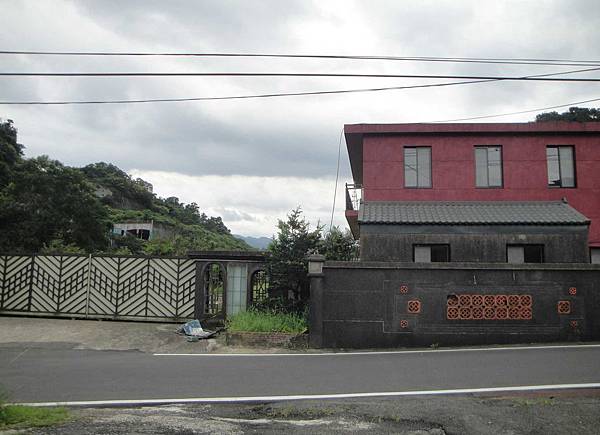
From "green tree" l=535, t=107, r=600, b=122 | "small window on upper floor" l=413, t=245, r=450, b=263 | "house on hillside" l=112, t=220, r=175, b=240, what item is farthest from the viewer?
"house on hillside" l=112, t=220, r=175, b=240

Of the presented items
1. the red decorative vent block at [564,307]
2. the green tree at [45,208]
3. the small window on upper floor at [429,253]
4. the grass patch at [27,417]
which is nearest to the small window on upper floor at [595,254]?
the small window on upper floor at [429,253]

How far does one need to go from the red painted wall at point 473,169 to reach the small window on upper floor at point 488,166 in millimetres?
185

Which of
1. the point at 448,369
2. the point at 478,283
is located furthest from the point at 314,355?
the point at 478,283

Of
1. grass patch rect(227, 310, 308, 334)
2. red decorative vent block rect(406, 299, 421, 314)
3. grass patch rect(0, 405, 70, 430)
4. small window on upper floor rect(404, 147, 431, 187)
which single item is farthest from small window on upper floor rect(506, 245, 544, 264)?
grass patch rect(0, 405, 70, 430)

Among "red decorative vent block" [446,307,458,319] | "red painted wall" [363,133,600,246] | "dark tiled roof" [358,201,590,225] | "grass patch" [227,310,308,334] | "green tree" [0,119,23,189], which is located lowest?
"grass patch" [227,310,308,334]

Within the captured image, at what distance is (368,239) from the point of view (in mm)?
15383

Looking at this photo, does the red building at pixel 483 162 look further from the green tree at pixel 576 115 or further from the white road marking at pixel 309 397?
the green tree at pixel 576 115

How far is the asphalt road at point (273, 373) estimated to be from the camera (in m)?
7.82

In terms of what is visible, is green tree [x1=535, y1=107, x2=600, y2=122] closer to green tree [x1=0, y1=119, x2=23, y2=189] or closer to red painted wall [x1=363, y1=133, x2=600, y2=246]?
red painted wall [x1=363, y1=133, x2=600, y2=246]

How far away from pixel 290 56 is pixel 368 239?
691cm

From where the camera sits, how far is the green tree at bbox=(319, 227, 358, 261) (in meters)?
14.9

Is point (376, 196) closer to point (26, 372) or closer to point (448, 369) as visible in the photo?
point (448, 369)

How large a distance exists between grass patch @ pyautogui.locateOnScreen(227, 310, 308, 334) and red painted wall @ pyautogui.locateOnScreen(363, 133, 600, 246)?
6.71 m

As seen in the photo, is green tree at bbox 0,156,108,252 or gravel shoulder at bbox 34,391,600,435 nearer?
gravel shoulder at bbox 34,391,600,435
